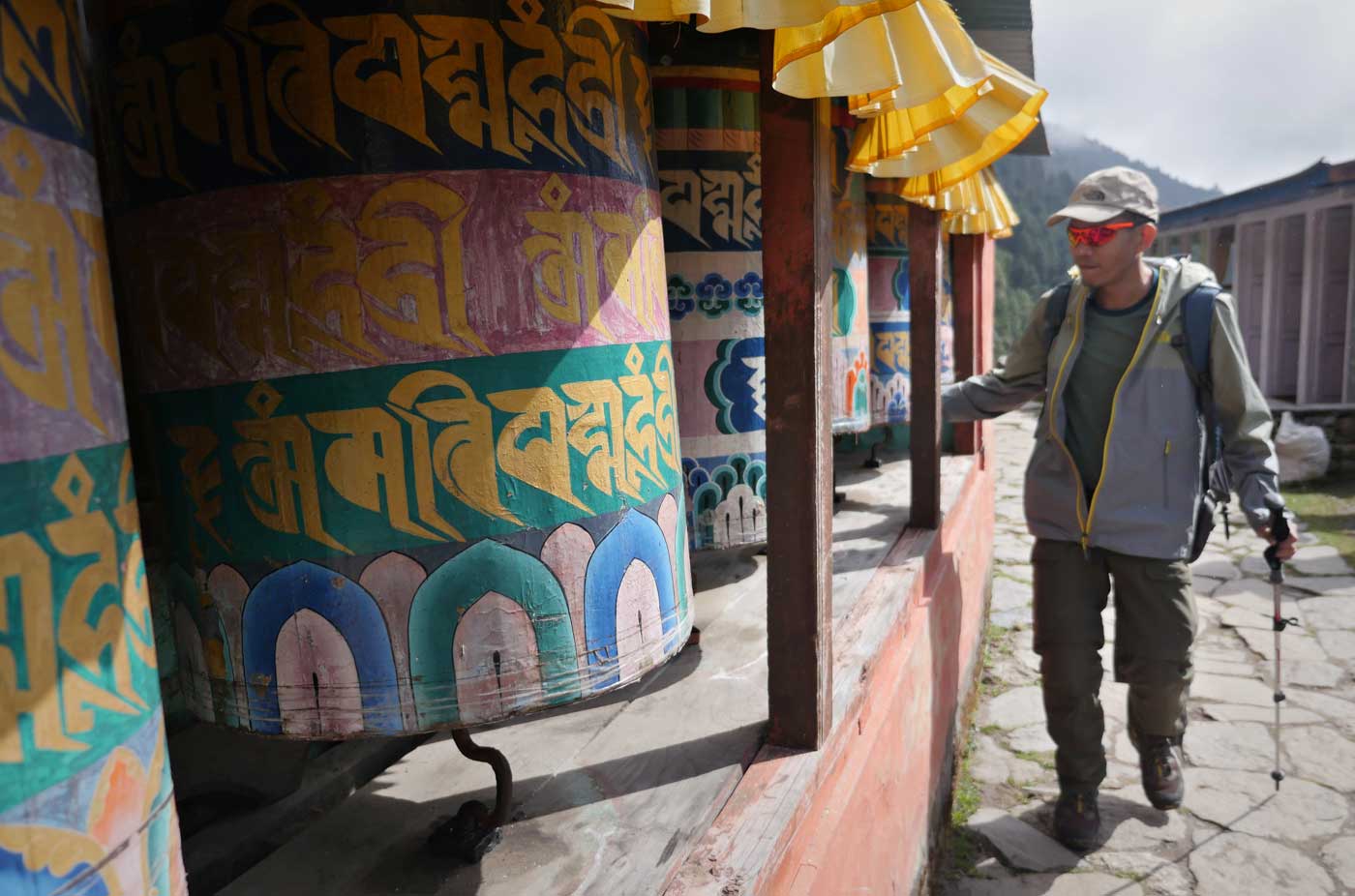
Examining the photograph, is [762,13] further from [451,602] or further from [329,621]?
[329,621]

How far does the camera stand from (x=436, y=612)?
58.1 inches

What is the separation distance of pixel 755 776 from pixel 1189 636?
2005 millimetres

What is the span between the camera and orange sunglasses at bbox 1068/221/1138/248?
3.14m

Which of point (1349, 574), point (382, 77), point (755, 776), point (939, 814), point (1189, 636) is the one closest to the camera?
point (382, 77)

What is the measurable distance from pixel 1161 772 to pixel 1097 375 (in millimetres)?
1548

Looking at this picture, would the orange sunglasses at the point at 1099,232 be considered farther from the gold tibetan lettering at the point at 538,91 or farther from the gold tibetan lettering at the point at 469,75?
the gold tibetan lettering at the point at 469,75

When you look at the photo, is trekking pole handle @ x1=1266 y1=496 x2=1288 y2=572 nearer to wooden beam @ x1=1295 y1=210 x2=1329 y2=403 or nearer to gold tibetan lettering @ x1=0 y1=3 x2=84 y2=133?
gold tibetan lettering @ x1=0 y1=3 x2=84 y2=133

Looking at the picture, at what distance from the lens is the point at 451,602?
1.48 metres

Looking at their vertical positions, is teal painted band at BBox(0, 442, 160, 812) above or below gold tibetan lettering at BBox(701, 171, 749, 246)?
below

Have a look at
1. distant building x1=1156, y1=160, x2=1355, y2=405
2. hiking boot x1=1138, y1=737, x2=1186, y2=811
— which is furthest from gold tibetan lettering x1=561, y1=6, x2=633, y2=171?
Answer: distant building x1=1156, y1=160, x2=1355, y2=405

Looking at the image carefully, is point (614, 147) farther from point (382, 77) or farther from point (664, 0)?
point (382, 77)

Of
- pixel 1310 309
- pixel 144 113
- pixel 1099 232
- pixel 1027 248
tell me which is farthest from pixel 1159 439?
pixel 1027 248

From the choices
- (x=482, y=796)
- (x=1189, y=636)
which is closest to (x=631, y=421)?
(x=482, y=796)

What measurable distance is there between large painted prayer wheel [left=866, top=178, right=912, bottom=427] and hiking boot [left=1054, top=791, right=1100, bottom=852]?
2.22 m
